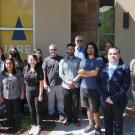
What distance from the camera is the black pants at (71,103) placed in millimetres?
9906

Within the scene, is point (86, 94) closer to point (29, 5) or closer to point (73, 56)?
point (73, 56)

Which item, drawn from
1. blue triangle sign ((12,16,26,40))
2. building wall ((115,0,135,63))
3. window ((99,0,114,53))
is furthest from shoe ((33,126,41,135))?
window ((99,0,114,53))

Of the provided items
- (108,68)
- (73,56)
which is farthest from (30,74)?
(108,68)

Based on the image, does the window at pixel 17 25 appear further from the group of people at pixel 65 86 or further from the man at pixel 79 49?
the man at pixel 79 49

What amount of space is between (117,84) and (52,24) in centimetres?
393

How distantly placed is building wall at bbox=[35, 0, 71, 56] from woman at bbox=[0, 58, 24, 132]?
6.31ft

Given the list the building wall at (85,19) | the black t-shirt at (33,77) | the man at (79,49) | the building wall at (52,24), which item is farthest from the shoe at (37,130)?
the building wall at (85,19)

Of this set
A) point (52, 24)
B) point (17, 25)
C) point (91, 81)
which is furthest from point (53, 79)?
point (17, 25)

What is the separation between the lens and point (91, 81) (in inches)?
360

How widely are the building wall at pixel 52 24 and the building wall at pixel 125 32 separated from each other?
6.21 feet

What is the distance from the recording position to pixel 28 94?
31.0 feet

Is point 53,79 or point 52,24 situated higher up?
point 52,24

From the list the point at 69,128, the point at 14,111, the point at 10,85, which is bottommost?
the point at 69,128

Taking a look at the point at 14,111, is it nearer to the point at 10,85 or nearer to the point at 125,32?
the point at 10,85
